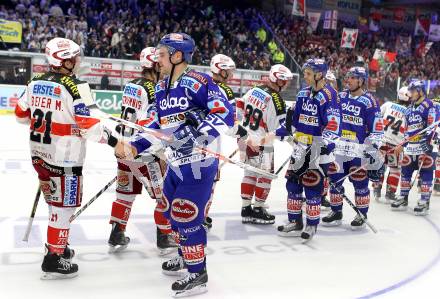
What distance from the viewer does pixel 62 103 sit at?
3.54 meters

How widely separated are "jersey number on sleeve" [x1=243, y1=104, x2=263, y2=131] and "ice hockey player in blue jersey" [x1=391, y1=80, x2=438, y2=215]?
218 centimetres

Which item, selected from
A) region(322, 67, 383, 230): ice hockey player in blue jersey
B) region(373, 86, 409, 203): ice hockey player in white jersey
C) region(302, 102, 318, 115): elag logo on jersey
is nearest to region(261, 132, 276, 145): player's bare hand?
region(302, 102, 318, 115): elag logo on jersey

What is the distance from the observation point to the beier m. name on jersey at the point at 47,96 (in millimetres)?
3523

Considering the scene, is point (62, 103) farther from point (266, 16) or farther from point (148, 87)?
point (266, 16)

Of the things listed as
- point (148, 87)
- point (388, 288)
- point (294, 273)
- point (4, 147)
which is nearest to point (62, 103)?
point (148, 87)

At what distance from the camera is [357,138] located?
5.52 m

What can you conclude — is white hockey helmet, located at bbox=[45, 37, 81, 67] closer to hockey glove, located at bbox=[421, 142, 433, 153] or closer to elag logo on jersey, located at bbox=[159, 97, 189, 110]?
elag logo on jersey, located at bbox=[159, 97, 189, 110]

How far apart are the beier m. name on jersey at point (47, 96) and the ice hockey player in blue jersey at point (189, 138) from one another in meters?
0.71

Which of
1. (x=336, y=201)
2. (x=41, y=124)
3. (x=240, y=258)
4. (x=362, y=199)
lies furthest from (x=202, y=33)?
(x=41, y=124)

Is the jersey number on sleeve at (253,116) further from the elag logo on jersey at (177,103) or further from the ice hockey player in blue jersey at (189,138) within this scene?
the elag logo on jersey at (177,103)

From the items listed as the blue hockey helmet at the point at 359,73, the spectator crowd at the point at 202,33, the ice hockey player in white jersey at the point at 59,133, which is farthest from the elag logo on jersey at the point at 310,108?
the spectator crowd at the point at 202,33

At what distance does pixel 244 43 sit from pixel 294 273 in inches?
625

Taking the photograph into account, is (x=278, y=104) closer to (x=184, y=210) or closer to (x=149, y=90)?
(x=149, y=90)

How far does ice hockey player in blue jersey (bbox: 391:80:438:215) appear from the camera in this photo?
6348 mm
